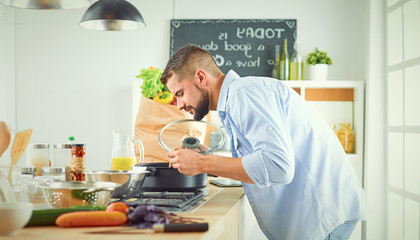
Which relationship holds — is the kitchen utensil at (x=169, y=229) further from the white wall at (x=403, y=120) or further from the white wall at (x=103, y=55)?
the white wall at (x=103, y=55)

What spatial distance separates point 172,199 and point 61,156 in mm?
554

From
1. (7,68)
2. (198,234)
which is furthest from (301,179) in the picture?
(7,68)

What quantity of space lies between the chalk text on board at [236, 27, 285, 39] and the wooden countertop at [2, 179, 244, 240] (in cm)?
288

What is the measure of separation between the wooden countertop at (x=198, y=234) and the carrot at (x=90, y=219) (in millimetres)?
14

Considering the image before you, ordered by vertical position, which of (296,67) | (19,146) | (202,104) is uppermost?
(296,67)

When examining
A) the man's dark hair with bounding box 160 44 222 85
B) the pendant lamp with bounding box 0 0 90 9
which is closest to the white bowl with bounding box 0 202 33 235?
the man's dark hair with bounding box 160 44 222 85

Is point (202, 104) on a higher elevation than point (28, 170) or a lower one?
higher

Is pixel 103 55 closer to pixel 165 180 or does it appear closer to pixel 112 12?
pixel 112 12

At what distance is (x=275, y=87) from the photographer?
1.60 m

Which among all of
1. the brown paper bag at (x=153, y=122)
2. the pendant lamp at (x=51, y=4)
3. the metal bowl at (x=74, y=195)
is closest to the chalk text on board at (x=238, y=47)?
the brown paper bag at (x=153, y=122)

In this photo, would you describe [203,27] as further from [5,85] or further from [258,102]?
[258,102]

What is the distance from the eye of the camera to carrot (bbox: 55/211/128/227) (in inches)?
43.2

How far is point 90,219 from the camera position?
1096mm

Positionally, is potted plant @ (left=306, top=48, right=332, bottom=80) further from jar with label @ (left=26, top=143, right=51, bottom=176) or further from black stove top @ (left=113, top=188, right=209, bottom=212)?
jar with label @ (left=26, top=143, right=51, bottom=176)
